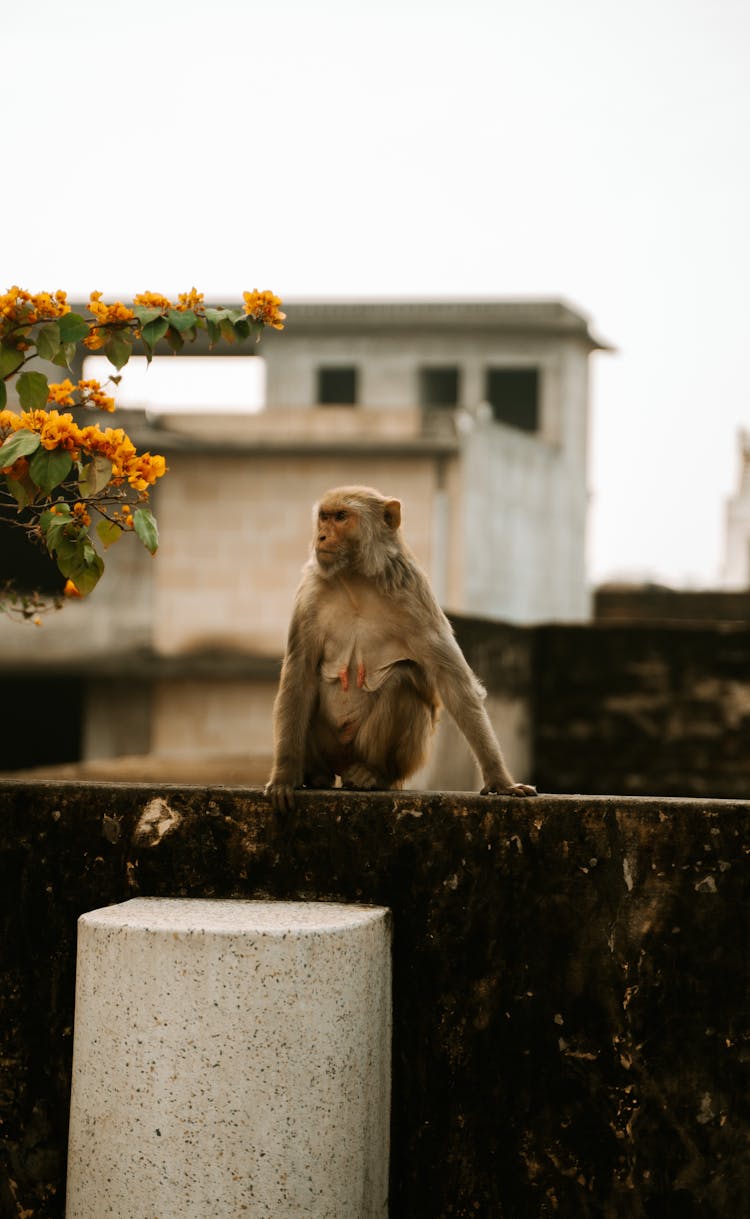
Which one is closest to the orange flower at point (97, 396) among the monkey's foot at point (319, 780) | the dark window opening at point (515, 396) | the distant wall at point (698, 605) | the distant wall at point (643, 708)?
the monkey's foot at point (319, 780)

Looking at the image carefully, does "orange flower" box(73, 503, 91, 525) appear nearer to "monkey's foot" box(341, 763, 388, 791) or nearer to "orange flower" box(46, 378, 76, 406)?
"orange flower" box(46, 378, 76, 406)

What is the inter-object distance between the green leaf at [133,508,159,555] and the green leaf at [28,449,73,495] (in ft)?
0.64

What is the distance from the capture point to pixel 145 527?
350 cm

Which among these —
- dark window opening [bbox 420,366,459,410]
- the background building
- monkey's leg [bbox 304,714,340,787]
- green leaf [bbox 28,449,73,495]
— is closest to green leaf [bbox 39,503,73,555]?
green leaf [bbox 28,449,73,495]

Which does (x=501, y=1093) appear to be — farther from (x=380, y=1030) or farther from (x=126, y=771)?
(x=126, y=771)

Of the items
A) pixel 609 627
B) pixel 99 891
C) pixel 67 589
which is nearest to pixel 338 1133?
pixel 99 891

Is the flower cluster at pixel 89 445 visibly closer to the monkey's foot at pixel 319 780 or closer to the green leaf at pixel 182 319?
the green leaf at pixel 182 319

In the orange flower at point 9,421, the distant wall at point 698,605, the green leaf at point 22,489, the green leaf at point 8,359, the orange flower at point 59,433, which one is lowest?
the green leaf at point 22,489

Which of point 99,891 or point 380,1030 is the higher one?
point 99,891

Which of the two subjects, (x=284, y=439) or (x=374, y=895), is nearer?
(x=374, y=895)

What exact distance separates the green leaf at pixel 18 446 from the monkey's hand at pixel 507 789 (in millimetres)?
1360

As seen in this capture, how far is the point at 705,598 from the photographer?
24.3 m

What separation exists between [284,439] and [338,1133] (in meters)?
18.5

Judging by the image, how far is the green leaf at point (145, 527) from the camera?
11.3ft
